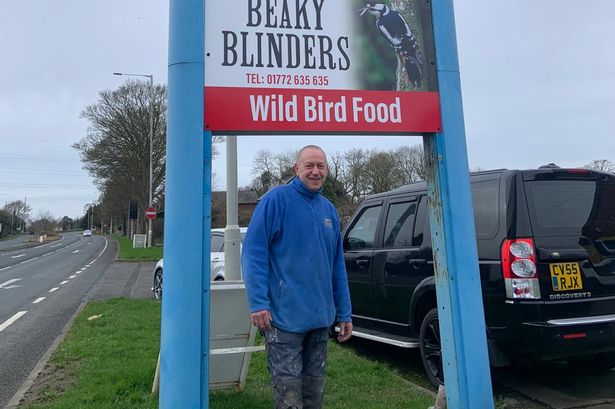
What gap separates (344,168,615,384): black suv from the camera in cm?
391

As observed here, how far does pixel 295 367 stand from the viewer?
2.85m

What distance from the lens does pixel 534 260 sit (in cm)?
397

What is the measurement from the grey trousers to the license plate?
202 centimetres

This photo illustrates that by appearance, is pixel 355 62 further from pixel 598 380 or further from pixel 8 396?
pixel 8 396

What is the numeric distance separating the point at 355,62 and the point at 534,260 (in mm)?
2127

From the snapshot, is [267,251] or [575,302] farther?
[575,302]

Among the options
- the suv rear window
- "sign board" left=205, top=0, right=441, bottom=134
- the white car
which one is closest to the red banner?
"sign board" left=205, top=0, right=441, bottom=134

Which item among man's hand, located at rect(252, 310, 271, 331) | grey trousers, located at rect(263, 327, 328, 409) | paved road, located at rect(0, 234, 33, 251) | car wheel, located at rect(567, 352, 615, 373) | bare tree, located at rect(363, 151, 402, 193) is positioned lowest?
car wheel, located at rect(567, 352, 615, 373)

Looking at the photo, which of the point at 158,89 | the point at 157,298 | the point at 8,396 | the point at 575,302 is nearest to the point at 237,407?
the point at 8,396

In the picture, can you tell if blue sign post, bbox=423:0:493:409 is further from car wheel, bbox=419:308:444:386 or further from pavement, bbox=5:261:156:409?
pavement, bbox=5:261:156:409

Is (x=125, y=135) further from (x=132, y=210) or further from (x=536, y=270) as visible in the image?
(x=536, y=270)

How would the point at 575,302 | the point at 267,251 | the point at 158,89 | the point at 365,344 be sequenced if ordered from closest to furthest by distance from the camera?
1. the point at 267,251
2. the point at 575,302
3. the point at 365,344
4. the point at 158,89

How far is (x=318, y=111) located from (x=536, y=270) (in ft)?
7.24

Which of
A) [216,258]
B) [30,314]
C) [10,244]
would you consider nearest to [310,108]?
[216,258]
